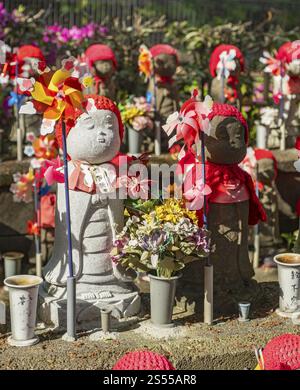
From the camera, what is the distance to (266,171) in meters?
7.18

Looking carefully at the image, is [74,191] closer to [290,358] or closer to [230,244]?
[230,244]

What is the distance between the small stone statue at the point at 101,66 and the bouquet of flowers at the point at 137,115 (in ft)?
0.93

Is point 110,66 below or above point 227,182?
above

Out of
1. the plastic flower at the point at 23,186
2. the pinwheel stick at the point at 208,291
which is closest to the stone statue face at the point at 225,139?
the pinwheel stick at the point at 208,291

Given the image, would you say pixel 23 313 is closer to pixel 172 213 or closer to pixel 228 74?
pixel 172 213

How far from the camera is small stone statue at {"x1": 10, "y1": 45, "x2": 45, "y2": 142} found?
24.0 ft

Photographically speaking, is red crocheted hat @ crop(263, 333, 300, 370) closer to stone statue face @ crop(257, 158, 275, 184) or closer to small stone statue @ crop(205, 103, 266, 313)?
small stone statue @ crop(205, 103, 266, 313)

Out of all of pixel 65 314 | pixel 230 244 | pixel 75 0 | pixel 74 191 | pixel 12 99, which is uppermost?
pixel 75 0

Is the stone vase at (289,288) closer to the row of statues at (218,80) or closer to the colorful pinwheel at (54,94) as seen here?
the colorful pinwheel at (54,94)

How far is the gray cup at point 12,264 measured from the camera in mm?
6477

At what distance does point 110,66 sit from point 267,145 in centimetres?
192
